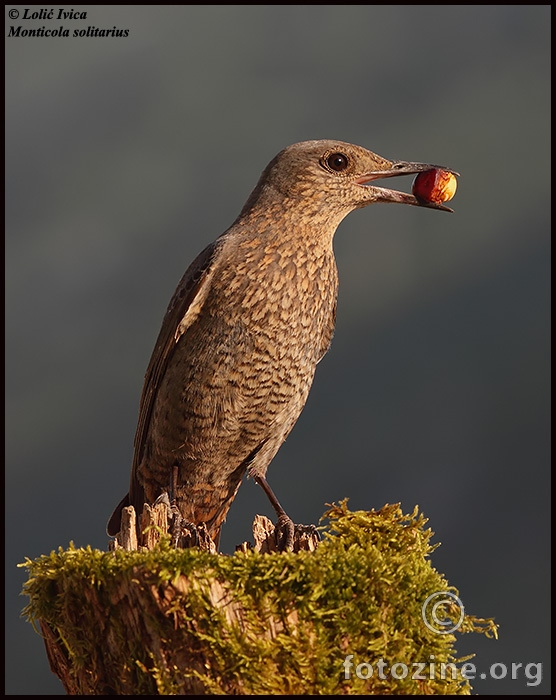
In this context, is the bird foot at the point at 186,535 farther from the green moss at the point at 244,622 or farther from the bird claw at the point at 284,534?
the green moss at the point at 244,622

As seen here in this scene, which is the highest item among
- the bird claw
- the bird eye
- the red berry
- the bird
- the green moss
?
the bird eye

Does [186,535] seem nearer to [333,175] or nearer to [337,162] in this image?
[333,175]

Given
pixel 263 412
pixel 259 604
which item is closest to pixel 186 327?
pixel 263 412

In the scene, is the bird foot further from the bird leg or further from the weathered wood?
the bird leg

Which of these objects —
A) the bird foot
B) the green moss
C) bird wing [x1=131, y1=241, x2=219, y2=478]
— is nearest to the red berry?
bird wing [x1=131, y1=241, x2=219, y2=478]

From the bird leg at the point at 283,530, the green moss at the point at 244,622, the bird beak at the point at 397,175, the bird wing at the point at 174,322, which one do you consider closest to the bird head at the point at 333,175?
the bird beak at the point at 397,175

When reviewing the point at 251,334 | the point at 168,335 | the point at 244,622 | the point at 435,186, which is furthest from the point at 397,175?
the point at 244,622

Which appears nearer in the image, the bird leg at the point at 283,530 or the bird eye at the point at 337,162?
the bird leg at the point at 283,530
